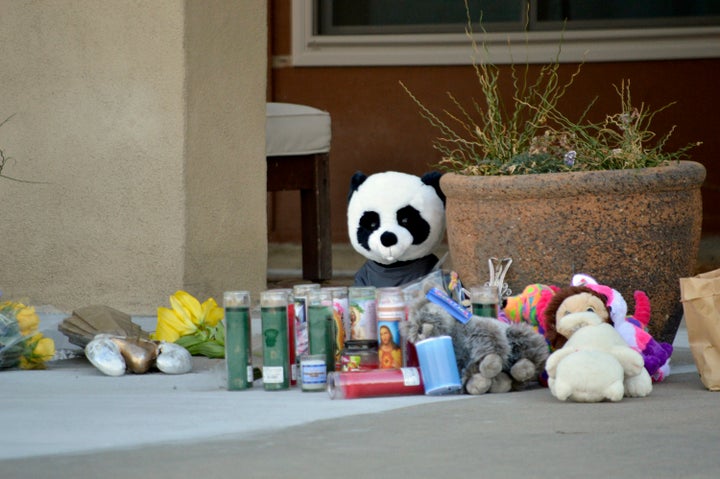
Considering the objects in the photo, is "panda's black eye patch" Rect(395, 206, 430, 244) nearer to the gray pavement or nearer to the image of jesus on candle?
the image of jesus on candle

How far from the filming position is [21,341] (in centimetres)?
330

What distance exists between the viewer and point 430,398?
9.21 ft

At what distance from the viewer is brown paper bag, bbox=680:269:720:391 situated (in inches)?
110

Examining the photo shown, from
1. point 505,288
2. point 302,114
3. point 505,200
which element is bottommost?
point 505,288

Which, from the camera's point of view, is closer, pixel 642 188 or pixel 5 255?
pixel 642 188

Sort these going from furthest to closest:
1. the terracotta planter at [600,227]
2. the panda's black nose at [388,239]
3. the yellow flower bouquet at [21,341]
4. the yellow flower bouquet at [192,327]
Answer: the panda's black nose at [388,239], the yellow flower bouquet at [192,327], the yellow flower bouquet at [21,341], the terracotta planter at [600,227]

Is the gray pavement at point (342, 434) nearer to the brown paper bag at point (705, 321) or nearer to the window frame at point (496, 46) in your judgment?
the brown paper bag at point (705, 321)

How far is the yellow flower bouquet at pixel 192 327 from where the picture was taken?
11.6ft

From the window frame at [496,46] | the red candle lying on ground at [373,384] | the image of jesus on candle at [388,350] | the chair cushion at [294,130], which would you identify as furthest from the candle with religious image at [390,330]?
the window frame at [496,46]

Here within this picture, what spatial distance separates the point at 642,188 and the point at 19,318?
174 cm

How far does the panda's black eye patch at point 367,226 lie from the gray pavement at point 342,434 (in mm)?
894

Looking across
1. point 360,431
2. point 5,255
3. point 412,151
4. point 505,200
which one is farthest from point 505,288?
point 412,151

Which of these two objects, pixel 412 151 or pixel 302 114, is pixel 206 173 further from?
pixel 412 151

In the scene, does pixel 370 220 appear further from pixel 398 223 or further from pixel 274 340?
pixel 274 340
